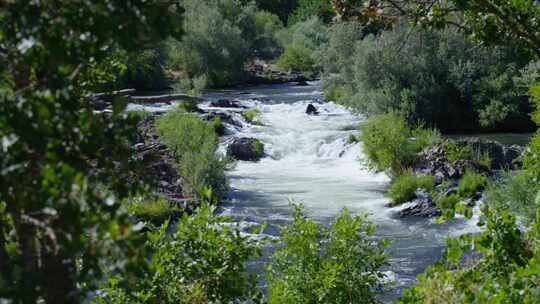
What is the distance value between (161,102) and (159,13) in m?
24.1

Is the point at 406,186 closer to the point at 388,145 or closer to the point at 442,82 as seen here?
the point at 388,145

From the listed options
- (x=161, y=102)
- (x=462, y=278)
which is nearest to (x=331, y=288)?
(x=462, y=278)

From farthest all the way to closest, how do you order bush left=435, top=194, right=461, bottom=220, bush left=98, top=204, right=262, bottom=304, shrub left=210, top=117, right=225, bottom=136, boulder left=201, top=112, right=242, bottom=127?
boulder left=201, top=112, right=242, bottom=127
shrub left=210, top=117, right=225, bottom=136
bush left=98, top=204, right=262, bottom=304
bush left=435, top=194, right=461, bottom=220

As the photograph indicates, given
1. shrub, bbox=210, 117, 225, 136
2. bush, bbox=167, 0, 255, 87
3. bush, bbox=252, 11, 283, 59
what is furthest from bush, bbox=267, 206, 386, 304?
bush, bbox=252, 11, 283, 59

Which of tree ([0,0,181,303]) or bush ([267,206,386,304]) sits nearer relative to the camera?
tree ([0,0,181,303])

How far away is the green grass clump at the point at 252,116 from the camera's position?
22.9 m

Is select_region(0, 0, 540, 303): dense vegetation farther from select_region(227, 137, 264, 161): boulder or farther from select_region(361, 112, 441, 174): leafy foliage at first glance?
select_region(227, 137, 264, 161): boulder

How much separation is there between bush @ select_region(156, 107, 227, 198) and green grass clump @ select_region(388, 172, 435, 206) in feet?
11.5

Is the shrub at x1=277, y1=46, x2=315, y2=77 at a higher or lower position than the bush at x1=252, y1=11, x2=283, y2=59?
lower

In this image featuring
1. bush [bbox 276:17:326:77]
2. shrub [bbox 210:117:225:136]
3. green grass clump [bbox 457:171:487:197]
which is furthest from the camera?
bush [bbox 276:17:326:77]

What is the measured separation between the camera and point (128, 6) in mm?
2297

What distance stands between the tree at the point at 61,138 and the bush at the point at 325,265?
2771mm

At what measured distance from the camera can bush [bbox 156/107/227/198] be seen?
46.2 ft

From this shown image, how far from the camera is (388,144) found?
617 inches
